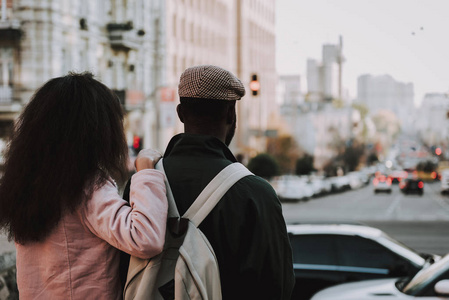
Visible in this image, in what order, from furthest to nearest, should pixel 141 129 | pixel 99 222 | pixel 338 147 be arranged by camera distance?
pixel 338 147 → pixel 141 129 → pixel 99 222

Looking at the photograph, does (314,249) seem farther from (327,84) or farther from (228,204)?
(327,84)

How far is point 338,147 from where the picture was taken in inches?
3757

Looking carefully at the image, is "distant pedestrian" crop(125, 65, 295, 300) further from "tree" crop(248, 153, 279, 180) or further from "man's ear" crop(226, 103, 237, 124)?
"tree" crop(248, 153, 279, 180)

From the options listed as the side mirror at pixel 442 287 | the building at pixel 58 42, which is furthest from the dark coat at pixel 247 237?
the building at pixel 58 42

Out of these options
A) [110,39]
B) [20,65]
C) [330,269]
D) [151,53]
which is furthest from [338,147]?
[330,269]

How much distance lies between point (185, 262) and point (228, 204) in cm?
26

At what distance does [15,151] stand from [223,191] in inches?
36.5

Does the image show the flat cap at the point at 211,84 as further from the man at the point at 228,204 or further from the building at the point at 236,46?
the building at the point at 236,46

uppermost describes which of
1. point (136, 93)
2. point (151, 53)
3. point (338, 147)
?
point (151, 53)

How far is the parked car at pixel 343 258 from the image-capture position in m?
7.34

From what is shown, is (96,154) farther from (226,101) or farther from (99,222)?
(226,101)

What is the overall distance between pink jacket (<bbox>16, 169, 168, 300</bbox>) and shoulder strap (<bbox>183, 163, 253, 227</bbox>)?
0.38ft

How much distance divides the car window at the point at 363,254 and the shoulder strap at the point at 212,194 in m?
5.52

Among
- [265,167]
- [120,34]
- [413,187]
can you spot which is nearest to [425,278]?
[120,34]
